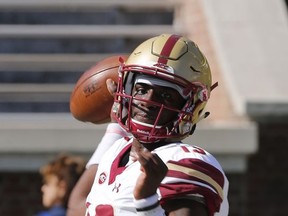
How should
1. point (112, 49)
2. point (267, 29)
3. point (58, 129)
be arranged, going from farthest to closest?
1. point (112, 49)
2. point (267, 29)
3. point (58, 129)

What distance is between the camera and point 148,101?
272 centimetres

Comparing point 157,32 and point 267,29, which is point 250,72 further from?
point 157,32

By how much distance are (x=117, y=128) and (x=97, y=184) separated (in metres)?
0.89

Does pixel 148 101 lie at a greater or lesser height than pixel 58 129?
greater

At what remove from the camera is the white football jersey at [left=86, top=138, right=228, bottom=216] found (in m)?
2.63

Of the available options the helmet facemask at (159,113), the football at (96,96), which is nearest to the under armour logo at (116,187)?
the helmet facemask at (159,113)

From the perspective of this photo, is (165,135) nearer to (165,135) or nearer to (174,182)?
(165,135)

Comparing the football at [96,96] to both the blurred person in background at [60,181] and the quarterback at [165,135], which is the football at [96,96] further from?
the blurred person in background at [60,181]

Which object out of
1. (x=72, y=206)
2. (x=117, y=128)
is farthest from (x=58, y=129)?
(x=117, y=128)

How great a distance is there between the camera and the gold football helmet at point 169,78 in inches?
107

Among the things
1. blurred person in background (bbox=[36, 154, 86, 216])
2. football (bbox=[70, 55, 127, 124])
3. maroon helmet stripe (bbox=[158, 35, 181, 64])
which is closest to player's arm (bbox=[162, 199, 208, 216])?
maroon helmet stripe (bbox=[158, 35, 181, 64])

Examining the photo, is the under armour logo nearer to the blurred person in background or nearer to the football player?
the football player

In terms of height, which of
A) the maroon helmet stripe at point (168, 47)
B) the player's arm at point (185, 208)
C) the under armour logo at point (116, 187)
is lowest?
the under armour logo at point (116, 187)

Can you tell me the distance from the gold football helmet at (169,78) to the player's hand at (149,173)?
25 centimetres
